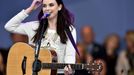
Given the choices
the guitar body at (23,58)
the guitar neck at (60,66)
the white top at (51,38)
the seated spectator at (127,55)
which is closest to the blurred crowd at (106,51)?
the seated spectator at (127,55)

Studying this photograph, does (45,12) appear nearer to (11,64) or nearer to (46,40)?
(46,40)

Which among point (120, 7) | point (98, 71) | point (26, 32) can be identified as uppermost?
point (120, 7)

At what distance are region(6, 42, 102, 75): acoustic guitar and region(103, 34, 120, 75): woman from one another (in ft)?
8.84

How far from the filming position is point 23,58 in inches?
213

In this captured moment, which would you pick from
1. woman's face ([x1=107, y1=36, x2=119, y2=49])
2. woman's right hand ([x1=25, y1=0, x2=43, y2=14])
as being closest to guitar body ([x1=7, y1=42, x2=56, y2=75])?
woman's right hand ([x1=25, y1=0, x2=43, y2=14])

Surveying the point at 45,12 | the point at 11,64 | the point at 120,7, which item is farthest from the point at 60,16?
the point at 120,7

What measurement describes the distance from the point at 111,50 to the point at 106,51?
13 centimetres

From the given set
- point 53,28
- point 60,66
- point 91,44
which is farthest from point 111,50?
point 60,66

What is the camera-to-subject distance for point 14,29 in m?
5.41

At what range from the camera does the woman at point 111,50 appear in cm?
806

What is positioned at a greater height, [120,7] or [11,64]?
[120,7]

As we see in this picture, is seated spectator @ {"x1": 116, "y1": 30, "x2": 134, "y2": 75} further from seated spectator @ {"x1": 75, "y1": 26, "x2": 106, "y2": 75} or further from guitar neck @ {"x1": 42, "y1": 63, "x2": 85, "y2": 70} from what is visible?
guitar neck @ {"x1": 42, "y1": 63, "x2": 85, "y2": 70}

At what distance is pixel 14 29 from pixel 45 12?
1.18ft

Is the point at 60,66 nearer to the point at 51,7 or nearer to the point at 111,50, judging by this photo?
the point at 51,7
